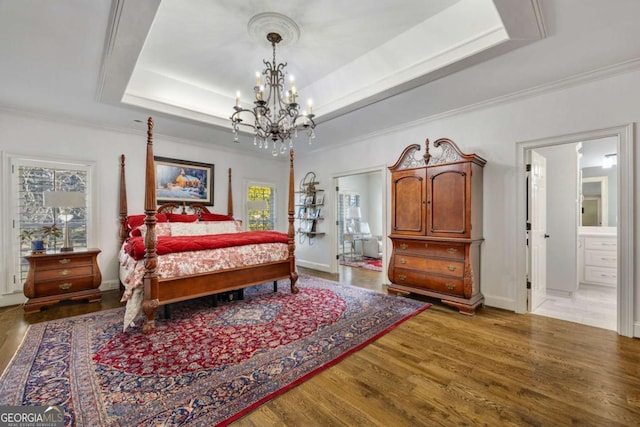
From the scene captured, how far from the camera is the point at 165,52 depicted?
3.11m

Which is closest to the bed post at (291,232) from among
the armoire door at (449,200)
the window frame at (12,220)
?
the armoire door at (449,200)

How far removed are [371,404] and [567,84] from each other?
376 cm

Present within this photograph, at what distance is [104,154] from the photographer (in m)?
4.35

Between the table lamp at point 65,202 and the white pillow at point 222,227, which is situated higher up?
the table lamp at point 65,202

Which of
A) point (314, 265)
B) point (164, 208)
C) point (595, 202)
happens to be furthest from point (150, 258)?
point (595, 202)

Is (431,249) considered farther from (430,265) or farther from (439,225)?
(439,225)

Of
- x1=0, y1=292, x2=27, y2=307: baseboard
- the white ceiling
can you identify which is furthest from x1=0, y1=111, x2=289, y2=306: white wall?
the white ceiling

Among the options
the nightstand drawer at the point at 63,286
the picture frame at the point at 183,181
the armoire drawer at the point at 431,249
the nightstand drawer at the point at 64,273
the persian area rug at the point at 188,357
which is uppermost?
the picture frame at the point at 183,181

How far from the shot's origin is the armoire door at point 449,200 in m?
3.32

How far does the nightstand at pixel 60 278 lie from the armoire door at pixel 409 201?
14.3 ft

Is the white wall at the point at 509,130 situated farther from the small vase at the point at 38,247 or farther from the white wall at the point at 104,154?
the small vase at the point at 38,247

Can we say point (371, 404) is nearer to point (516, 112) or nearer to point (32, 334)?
point (32, 334)

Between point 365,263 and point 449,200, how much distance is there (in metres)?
3.65

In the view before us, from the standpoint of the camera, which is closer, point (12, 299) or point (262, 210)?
point (12, 299)
